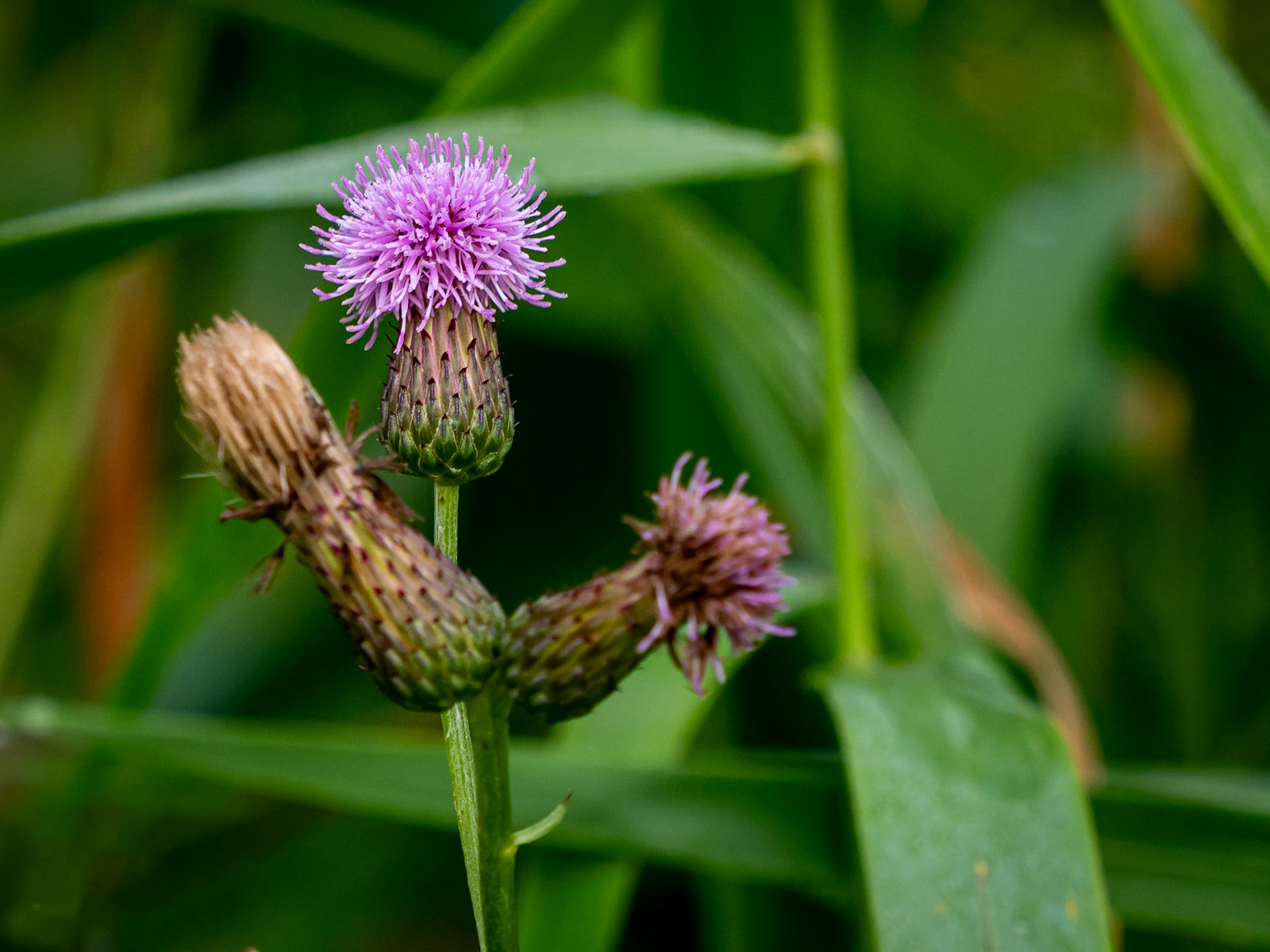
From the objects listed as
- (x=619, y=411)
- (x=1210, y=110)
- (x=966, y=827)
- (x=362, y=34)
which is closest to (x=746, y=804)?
(x=966, y=827)

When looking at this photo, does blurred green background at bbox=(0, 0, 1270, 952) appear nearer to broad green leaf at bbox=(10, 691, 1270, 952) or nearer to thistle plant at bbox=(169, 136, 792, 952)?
broad green leaf at bbox=(10, 691, 1270, 952)

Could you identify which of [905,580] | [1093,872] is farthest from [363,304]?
[905,580]

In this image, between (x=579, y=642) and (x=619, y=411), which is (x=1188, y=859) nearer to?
(x=579, y=642)

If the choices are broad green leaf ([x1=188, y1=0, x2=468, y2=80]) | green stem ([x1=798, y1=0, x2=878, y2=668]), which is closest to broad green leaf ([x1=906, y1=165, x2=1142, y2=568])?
green stem ([x1=798, y1=0, x2=878, y2=668])

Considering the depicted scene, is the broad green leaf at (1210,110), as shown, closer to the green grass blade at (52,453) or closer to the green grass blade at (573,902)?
→ the green grass blade at (573,902)

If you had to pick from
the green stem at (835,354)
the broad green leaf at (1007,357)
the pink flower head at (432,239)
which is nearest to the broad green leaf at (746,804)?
the green stem at (835,354)

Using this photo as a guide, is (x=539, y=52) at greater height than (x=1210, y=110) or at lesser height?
greater
